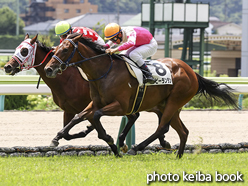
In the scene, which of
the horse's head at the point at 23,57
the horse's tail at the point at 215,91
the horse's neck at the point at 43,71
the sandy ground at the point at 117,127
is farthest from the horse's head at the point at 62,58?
the horse's tail at the point at 215,91

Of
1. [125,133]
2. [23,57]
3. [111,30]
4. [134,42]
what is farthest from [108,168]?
[23,57]

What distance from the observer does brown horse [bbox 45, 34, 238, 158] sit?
5.31 meters

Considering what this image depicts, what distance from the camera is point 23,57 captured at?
19.6 feet

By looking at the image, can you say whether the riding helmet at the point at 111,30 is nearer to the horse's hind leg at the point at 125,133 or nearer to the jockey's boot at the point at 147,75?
the jockey's boot at the point at 147,75

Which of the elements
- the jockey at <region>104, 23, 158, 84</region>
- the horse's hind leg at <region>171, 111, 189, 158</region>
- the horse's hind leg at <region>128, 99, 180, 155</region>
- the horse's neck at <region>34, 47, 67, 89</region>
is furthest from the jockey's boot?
the horse's neck at <region>34, 47, 67, 89</region>

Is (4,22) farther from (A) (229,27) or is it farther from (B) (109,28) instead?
(B) (109,28)

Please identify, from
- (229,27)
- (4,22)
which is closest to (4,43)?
(4,22)

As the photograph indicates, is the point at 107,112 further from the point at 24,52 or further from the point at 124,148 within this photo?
the point at 24,52

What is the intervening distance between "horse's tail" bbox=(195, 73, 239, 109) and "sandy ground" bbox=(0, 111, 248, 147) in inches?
18.8

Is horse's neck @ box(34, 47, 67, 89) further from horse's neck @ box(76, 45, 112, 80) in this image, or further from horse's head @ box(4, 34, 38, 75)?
horse's neck @ box(76, 45, 112, 80)

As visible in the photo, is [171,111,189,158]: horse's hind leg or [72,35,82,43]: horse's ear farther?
[171,111,189,158]: horse's hind leg

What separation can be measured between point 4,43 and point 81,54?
59206mm

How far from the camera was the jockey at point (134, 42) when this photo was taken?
5590 mm

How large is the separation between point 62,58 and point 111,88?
2.33ft
